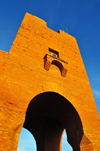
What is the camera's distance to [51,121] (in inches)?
320

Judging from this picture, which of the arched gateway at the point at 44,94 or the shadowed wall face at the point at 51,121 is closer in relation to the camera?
the arched gateway at the point at 44,94

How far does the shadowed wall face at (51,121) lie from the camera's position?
5.57 m

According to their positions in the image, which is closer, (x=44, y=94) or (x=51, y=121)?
(x=44, y=94)

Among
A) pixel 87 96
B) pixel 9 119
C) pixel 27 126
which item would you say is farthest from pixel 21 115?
pixel 27 126

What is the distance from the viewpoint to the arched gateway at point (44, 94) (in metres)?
4.18

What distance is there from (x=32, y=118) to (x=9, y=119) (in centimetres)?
428

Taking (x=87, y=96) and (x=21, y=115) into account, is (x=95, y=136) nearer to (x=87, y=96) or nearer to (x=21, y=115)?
(x=87, y=96)

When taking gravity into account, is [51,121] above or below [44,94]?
below

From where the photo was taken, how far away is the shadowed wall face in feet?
18.3

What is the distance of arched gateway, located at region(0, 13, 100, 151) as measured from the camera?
4176 mm

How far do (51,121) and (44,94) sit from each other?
3421mm

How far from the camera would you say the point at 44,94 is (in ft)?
18.1

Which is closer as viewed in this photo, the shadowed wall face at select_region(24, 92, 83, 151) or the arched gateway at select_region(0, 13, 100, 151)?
the arched gateway at select_region(0, 13, 100, 151)

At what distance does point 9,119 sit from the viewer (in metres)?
3.80
